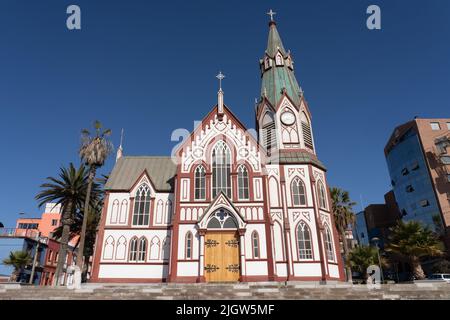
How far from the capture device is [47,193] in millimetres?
35562

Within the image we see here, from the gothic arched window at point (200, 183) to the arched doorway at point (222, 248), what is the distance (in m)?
2.26

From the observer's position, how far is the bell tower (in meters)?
32.6

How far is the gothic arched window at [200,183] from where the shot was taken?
90.7ft

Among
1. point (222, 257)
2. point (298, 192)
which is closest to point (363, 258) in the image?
point (298, 192)

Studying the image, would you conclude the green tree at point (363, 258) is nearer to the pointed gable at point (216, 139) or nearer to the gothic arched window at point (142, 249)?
the pointed gable at point (216, 139)

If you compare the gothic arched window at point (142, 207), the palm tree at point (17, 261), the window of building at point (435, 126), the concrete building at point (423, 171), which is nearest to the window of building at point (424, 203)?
the concrete building at point (423, 171)

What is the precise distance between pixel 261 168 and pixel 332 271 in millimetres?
10945

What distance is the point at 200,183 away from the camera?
92.2 ft

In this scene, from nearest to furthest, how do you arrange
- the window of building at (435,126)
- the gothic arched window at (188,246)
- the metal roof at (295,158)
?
the gothic arched window at (188,246) → the metal roof at (295,158) → the window of building at (435,126)

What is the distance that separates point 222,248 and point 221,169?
7.24 meters

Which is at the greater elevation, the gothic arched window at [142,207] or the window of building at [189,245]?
the gothic arched window at [142,207]

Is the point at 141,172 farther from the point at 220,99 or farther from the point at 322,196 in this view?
the point at 322,196

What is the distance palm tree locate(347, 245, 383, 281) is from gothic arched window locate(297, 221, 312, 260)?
11.4 meters
